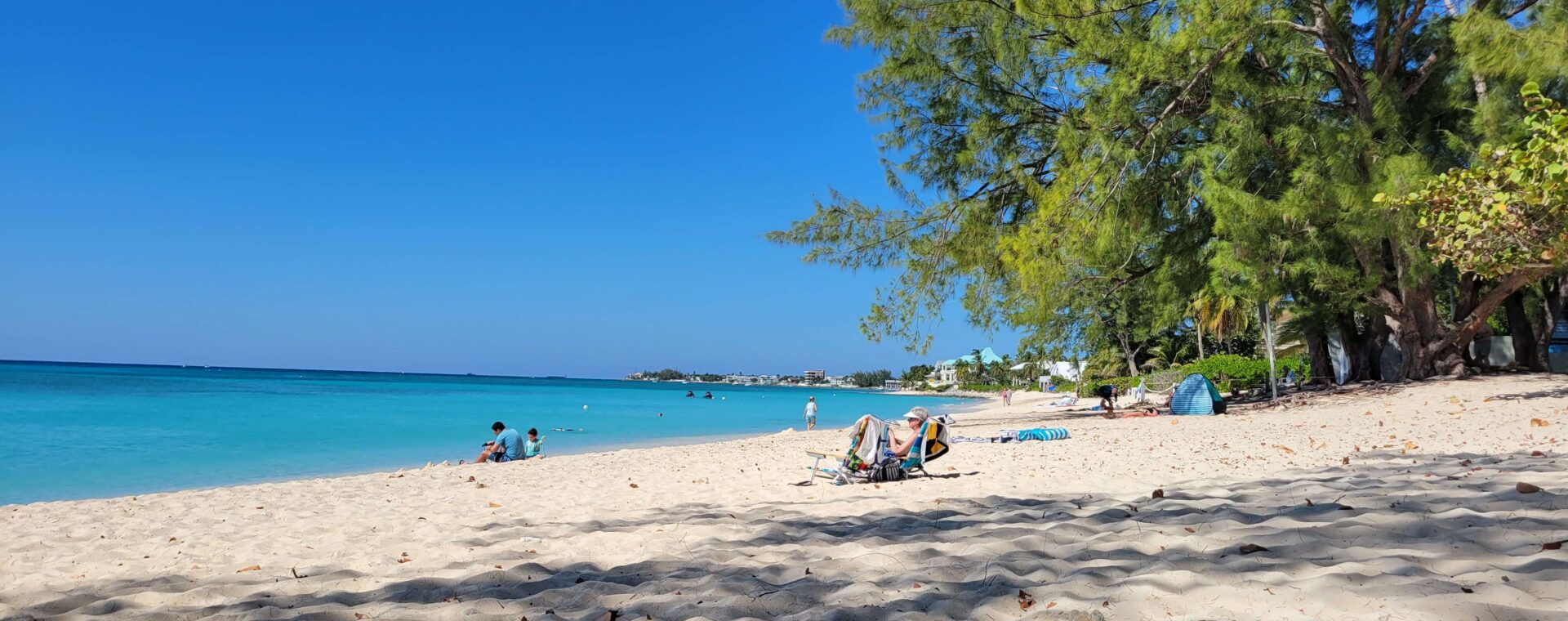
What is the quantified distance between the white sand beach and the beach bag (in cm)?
34

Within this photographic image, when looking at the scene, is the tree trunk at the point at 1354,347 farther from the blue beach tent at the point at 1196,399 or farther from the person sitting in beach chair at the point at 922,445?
the person sitting in beach chair at the point at 922,445

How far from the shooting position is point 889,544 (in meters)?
4.07

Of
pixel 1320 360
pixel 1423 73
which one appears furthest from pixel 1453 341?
pixel 1320 360

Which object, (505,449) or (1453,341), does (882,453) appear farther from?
(1453,341)

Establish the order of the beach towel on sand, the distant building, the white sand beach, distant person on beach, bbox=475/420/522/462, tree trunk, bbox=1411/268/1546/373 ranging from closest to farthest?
the white sand beach → the beach towel on sand → distant person on beach, bbox=475/420/522/462 → tree trunk, bbox=1411/268/1546/373 → the distant building

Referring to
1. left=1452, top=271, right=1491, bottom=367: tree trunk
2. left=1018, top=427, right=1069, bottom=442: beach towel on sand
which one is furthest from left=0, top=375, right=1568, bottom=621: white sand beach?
left=1452, top=271, right=1491, bottom=367: tree trunk

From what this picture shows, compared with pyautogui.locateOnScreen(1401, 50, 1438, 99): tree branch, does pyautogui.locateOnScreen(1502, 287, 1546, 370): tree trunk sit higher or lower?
lower

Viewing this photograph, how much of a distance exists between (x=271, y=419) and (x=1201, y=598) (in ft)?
112

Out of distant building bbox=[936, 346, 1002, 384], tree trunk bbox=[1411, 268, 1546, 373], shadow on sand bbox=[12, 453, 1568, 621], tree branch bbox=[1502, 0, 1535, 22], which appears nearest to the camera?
shadow on sand bbox=[12, 453, 1568, 621]

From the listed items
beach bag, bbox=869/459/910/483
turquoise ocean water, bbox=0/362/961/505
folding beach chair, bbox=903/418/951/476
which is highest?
folding beach chair, bbox=903/418/951/476

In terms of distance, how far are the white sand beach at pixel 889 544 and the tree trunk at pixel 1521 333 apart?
1023 centimetres

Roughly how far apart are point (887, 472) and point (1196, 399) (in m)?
11.5

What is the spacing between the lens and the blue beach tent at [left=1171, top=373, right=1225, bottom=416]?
15705mm

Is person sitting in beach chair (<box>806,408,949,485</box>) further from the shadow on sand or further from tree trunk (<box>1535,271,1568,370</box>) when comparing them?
tree trunk (<box>1535,271,1568,370</box>)
